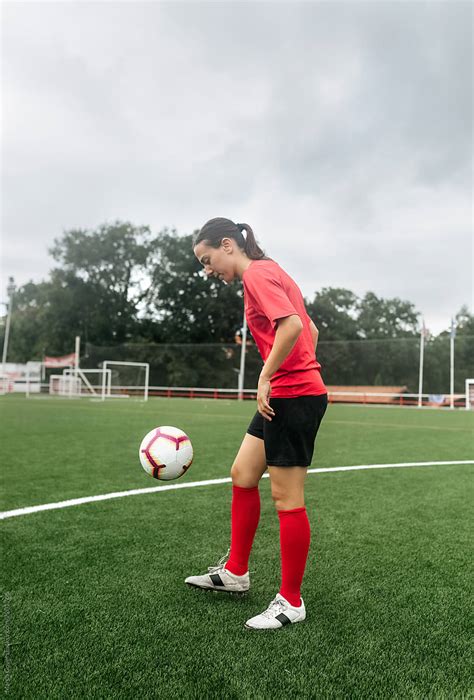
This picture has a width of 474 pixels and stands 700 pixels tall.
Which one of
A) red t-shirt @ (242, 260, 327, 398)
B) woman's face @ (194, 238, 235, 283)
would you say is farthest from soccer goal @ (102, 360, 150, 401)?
red t-shirt @ (242, 260, 327, 398)

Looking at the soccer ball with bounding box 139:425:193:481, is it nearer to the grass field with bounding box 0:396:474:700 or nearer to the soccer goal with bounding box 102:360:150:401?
the grass field with bounding box 0:396:474:700

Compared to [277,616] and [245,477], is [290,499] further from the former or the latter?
[277,616]

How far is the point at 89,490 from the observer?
5.07 m

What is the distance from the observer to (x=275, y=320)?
2.32 metres

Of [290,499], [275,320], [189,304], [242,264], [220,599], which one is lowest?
A: [220,599]

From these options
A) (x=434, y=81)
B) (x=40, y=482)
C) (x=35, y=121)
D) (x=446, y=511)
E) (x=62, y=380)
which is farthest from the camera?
(x=62, y=380)

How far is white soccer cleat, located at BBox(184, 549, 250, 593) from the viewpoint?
268 centimetres

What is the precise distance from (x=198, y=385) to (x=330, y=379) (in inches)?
388

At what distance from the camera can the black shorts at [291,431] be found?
243 cm

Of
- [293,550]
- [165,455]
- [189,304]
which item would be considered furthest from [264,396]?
[189,304]

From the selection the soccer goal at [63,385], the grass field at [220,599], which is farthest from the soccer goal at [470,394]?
the grass field at [220,599]

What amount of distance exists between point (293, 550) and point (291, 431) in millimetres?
539

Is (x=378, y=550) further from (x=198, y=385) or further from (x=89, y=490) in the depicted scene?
(x=198, y=385)

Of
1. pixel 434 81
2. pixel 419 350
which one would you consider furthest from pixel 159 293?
pixel 434 81
